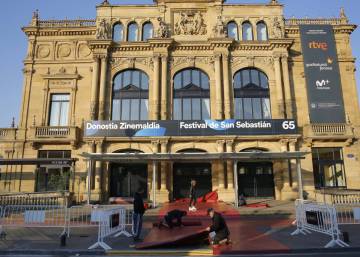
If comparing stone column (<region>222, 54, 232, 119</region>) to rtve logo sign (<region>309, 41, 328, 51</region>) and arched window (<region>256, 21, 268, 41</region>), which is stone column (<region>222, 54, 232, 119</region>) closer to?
arched window (<region>256, 21, 268, 41</region>)

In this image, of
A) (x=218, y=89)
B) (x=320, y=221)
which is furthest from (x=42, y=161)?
(x=320, y=221)

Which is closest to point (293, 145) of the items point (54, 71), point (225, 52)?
point (225, 52)

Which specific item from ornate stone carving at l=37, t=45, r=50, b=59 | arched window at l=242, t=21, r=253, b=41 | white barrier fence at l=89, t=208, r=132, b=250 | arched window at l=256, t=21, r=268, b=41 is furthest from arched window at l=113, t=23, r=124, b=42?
white barrier fence at l=89, t=208, r=132, b=250

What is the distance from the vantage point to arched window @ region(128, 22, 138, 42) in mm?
28089

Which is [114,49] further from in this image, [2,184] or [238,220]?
[238,220]

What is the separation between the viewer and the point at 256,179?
2525 centimetres

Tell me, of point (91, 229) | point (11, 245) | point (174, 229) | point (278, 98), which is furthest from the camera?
point (278, 98)

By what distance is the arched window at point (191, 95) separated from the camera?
26.3 meters

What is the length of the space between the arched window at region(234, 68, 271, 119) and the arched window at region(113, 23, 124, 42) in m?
11.5

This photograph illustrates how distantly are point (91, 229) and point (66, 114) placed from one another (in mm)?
15375

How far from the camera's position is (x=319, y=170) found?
25328mm

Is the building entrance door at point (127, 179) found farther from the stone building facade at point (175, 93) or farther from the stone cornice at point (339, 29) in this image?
the stone cornice at point (339, 29)

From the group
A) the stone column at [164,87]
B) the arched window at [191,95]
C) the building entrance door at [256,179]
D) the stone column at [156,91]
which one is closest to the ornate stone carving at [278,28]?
the arched window at [191,95]

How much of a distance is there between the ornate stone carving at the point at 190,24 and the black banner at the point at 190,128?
9430 millimetres
